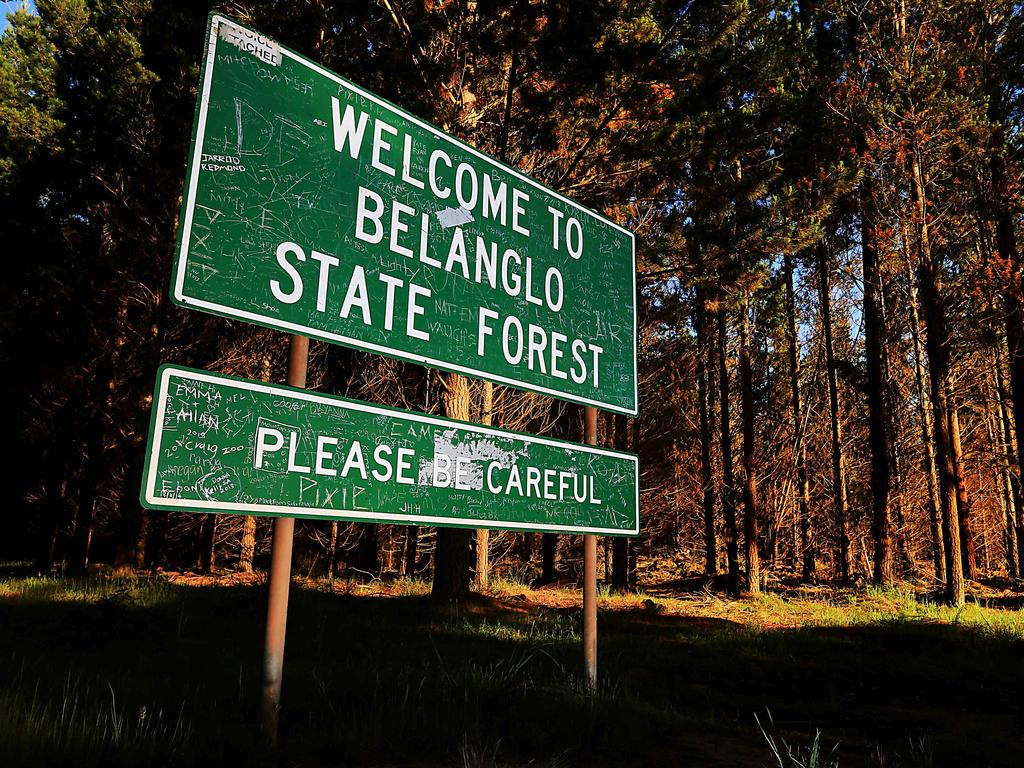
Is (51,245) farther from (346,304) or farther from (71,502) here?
(346,304)

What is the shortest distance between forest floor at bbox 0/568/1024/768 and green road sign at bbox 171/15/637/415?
6.36ft

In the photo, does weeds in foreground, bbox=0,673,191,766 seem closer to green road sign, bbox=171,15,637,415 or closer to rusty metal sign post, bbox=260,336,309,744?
rusty metal sign post, bbox=260,336,309,744

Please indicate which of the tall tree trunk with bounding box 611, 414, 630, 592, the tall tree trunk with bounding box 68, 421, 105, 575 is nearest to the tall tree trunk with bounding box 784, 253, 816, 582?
the tall tree trunk with bounding box 611, 414, 630, 592

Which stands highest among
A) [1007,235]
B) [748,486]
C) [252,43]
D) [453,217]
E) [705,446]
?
[1007,235]

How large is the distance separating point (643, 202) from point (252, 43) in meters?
11.3

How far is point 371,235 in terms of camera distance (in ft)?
12.4

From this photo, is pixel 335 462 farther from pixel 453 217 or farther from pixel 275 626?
pixel 453 217

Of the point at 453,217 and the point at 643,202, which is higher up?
the point at 643,202

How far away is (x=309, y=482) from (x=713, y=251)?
9.82 meters

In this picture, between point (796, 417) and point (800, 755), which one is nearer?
point (800, 755)

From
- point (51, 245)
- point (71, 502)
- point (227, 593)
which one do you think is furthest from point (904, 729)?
Result: point (71, 502)

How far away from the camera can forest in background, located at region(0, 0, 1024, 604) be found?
10.3 meters

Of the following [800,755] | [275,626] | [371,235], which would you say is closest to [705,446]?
[800,755]

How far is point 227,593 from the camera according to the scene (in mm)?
10133
